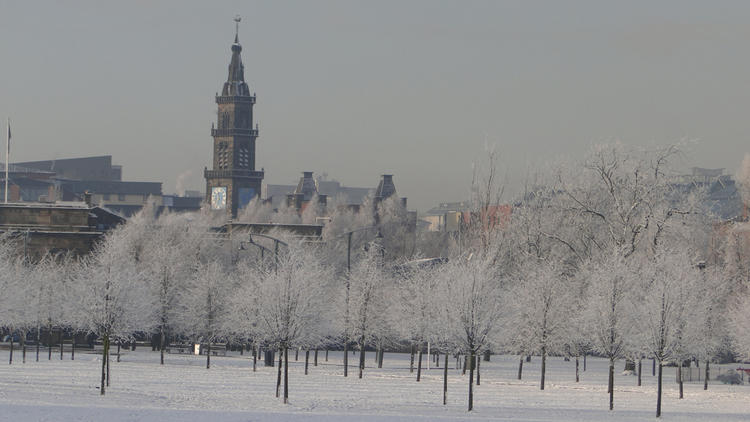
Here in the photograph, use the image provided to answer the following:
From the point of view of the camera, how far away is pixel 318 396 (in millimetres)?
50031

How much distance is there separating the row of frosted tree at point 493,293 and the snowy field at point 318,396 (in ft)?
5.58

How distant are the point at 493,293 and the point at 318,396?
29.4 ft

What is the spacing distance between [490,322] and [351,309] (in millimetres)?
20369

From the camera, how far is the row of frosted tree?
50.7m

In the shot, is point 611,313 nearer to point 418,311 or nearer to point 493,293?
point 493,293

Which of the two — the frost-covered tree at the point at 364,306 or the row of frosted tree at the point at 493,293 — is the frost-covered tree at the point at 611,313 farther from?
the frost-covered tree at the point at 364,306

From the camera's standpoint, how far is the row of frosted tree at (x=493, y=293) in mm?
50719

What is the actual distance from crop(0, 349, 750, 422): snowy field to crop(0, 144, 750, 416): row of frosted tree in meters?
1.70

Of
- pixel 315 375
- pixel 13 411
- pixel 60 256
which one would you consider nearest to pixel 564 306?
pixel 315 375

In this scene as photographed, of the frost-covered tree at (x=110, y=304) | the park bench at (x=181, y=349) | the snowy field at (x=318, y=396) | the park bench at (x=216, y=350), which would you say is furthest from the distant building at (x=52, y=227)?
the snowy field at (x=318, y=396)

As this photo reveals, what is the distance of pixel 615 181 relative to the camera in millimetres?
74938

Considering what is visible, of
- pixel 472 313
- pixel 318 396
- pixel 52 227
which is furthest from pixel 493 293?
pixel 52 227

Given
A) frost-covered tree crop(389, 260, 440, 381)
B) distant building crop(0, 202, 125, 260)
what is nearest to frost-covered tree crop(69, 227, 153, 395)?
frost-covered tree crop(389, 260, 440, 381)

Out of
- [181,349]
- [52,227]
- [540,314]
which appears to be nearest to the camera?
[540,314]
